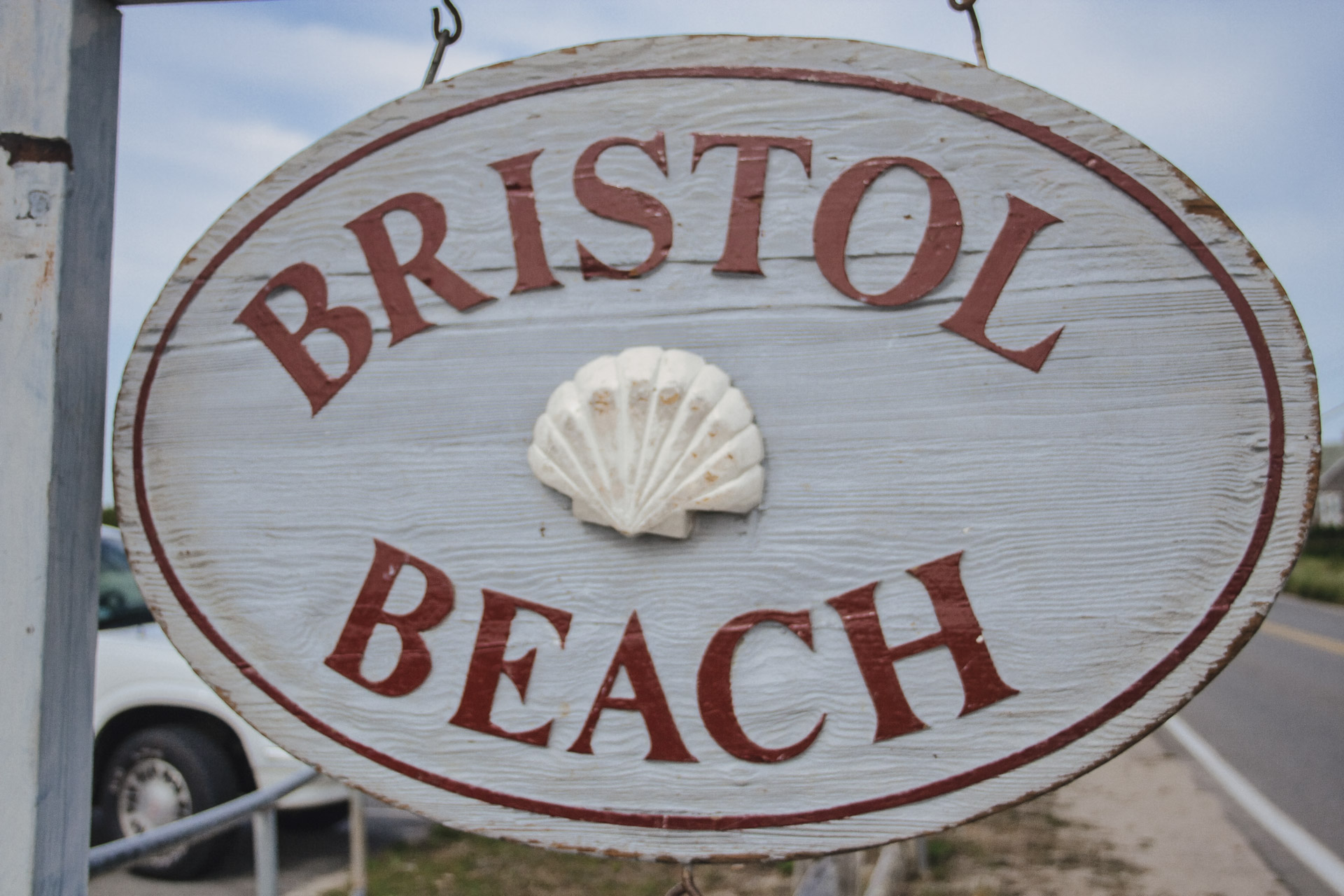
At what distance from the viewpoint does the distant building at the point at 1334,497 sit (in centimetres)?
4291

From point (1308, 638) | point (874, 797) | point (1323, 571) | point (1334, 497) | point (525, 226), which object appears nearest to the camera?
point (874, 797)

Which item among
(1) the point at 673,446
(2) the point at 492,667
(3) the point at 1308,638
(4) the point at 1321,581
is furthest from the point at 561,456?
(4) the point at 1321,581

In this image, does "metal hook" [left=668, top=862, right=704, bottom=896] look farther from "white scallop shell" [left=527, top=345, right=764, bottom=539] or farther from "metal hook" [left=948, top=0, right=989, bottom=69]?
"metal hook" [left=948, top=0, right=989, bottom=69]

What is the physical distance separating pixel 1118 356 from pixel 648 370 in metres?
0.57

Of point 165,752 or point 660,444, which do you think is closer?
point 660,444

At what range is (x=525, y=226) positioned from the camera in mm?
1262

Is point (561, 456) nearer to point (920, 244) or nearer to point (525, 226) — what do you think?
point (525, 226)

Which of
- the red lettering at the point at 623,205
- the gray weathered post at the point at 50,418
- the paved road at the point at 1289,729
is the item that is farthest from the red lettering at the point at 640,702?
the paved road at the point at 1289,729

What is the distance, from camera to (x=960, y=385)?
1169mm

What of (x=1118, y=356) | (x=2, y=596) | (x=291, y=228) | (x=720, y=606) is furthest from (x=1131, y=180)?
(x=2, y=596)

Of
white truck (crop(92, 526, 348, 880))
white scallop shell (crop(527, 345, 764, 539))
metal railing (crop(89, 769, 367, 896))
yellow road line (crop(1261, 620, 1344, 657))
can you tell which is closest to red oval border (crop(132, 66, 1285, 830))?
Result: white scallop shell (crop(527, 345, 764, 539))

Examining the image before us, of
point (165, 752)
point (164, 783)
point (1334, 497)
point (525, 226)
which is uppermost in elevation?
point (1334, 497)

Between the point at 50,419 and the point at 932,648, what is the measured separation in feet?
3.97

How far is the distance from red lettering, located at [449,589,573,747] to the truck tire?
3.63 metres
